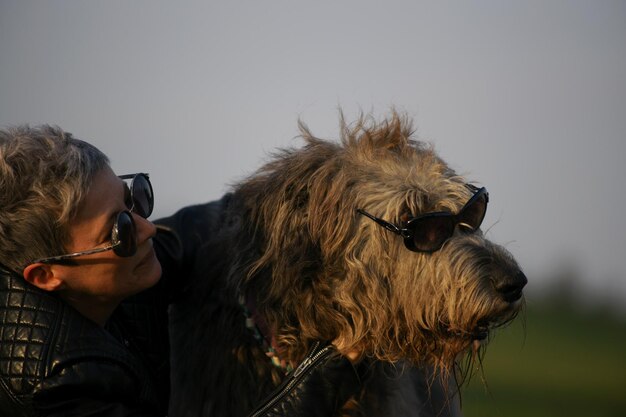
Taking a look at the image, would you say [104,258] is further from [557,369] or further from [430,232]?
[557,369]

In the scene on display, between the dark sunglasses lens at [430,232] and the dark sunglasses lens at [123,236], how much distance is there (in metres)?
1.33

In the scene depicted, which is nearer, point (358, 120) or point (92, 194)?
point (92, 194)

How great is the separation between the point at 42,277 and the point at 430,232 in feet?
5.90

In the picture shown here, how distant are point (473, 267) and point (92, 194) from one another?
1.80m

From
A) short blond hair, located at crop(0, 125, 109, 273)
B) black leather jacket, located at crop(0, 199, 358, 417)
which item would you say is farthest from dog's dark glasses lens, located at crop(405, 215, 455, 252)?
short blond hair, located at crop(0, 125, 109, 273)

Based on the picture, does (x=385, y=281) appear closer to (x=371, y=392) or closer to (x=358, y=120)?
(x=371, y=392)

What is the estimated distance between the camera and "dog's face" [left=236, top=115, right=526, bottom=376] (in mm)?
3551

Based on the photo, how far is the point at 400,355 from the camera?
12.2 feet

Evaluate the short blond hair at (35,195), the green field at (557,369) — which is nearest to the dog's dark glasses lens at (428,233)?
the short blond hair at (35,195)

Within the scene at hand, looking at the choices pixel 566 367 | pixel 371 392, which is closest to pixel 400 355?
pixel 371 392

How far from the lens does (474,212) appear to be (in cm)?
373

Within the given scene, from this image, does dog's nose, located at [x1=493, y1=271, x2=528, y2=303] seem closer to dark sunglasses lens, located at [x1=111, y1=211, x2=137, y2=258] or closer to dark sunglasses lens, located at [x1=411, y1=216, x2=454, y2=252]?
dark sunglasses lens, located at [x1=411, y1=216, x2=454, y2=252]

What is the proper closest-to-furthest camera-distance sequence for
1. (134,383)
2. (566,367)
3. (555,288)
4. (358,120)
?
(134,383), (358,120), (566,367), (555,288)

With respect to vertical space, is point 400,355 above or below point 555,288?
above
